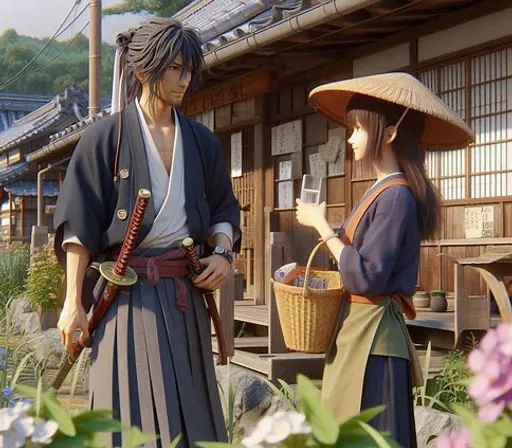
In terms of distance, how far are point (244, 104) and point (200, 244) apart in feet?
26.9

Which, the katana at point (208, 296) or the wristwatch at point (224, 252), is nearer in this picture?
the katana at point (208, 296)

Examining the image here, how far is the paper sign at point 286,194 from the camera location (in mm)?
10462

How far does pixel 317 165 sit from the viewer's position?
1009 centimetres

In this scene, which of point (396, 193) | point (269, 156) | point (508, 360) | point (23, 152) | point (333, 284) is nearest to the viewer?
point (508, 360)

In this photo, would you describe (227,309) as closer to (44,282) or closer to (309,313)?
(309,313)

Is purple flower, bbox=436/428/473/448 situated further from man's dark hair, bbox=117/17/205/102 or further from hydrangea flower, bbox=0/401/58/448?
man's dark hair, bbox=117/17/205/102

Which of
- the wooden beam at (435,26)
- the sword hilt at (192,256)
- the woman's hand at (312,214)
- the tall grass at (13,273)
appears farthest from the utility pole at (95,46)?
the sword hilt at (192,256)

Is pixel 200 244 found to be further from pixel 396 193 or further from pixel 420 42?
pixel 420 42

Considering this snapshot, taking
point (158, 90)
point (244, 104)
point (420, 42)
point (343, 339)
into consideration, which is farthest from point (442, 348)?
point (244, 104)

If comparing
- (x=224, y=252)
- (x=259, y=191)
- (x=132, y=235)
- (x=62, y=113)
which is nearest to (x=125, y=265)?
(x=132, y=235)

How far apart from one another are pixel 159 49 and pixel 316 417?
7.27 ft

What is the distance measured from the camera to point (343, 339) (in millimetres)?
3156

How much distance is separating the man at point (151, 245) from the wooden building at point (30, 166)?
23.0 meters

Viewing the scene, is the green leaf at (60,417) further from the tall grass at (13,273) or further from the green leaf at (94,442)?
the tall grass at (13,273)
